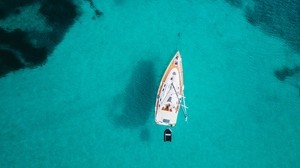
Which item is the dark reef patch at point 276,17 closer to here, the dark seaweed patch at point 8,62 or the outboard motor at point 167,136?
the outboard motor at point 167,136

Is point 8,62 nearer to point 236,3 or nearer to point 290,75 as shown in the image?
point 236,3

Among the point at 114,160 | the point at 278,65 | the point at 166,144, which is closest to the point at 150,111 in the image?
the point at 166,144

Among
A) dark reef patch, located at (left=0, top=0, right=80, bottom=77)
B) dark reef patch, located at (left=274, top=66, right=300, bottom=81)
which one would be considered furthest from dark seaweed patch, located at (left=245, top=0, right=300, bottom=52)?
dark reef patch, located at (left=0, top=0, right=80, bottom=77)

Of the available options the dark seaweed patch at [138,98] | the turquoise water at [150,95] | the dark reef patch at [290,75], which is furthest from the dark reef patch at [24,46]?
the dark reef patch at [290,75]

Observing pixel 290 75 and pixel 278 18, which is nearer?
pixel 290 75

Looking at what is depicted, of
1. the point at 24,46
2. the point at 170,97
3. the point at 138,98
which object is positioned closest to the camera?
the point at 24,46

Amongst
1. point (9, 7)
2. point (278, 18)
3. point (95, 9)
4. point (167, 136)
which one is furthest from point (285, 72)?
point (9, 7)
